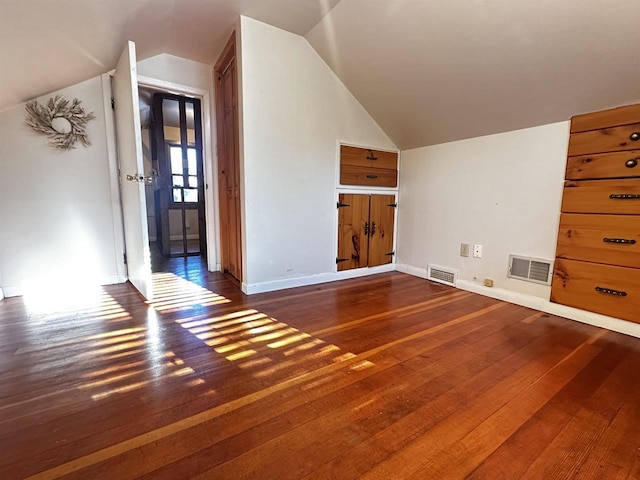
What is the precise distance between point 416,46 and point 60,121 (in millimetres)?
2959

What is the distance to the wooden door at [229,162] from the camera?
→ 2713mm

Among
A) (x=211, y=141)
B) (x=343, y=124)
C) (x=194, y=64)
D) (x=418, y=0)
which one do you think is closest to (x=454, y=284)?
(x=343, y=124)

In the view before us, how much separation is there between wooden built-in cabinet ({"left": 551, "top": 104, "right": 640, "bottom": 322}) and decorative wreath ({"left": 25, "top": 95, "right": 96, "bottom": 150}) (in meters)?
3.98

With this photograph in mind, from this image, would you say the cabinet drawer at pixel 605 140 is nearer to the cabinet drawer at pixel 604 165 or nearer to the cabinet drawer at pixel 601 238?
the cabinet drawer at pixel 604 165

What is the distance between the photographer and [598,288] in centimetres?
207

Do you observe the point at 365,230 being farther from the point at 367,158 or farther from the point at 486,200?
the point at 486,200

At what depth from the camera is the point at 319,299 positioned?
2.52 m

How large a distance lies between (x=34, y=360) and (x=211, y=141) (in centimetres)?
245

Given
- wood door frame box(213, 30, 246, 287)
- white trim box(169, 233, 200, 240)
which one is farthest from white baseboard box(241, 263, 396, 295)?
white trim box(169, 233, 200, 240)

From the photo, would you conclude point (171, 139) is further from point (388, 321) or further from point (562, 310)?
point (562, 310)

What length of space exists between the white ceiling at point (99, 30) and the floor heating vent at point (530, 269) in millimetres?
2579

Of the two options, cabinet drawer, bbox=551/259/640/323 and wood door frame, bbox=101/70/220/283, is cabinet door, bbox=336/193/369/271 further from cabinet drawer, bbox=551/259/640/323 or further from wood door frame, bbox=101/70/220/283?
cabinet drawer, bbox=551/259/640/323

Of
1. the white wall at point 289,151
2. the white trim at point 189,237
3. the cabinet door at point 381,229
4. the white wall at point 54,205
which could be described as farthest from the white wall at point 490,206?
the white trim at point 189,237

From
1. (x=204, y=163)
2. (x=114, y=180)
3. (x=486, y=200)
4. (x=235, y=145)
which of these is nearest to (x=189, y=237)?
(x=204, y=163)
